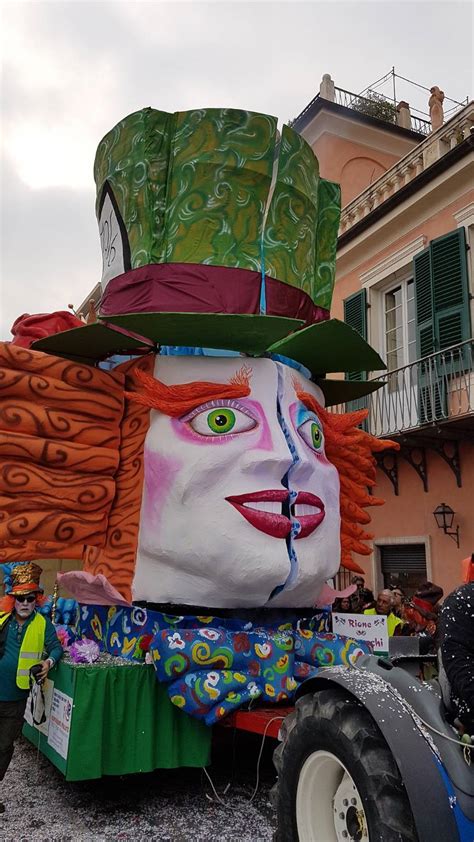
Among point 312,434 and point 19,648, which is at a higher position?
point 312,434

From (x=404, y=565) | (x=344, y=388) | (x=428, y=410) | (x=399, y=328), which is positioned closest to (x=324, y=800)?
(x=344, y=388)

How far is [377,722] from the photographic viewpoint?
2.59 meters

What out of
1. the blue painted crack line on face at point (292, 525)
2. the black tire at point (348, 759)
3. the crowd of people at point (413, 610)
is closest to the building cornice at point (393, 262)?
the crowd of people at point (413, 610)

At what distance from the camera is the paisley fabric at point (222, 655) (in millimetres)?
4113

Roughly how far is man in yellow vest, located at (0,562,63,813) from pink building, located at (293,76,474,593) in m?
5.16

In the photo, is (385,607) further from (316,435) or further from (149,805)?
(149,805)

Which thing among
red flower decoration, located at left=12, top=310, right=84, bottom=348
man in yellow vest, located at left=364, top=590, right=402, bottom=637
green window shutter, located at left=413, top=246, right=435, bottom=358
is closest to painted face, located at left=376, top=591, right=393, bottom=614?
man in yellow vest, located at left=364, top=590, right=402, bottom=637

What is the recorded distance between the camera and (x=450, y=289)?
347 inches

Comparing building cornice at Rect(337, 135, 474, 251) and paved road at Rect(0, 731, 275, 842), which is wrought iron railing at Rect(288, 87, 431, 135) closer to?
building cornice at Rect(337, 135, 474, 251)

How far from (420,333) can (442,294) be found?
0.57 m

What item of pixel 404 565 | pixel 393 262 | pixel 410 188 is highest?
pixel 410 188

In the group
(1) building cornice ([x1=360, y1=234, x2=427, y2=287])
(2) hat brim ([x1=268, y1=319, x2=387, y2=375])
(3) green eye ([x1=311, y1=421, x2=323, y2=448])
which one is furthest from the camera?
(1) building cornice ([x1=360, y1=234, x2=427, y2=287])

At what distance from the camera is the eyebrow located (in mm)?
4566

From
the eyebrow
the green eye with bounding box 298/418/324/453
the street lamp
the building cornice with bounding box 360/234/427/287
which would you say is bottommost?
the street lamp
